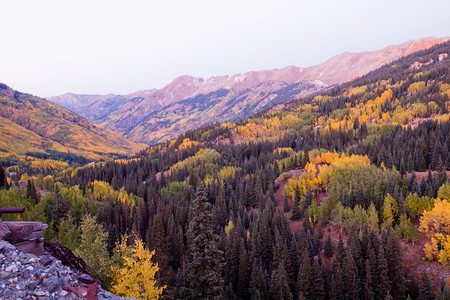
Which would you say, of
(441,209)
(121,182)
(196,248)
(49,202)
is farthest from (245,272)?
(121,182)

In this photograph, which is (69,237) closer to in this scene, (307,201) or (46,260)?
(46,260)

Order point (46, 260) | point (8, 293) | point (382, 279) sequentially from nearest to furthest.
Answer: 1. point (8, 293)
2. point (46, 260)
3. point (382, 279)

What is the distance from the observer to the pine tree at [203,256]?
33750 mm

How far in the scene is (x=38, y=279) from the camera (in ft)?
26.0

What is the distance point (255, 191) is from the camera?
404ft

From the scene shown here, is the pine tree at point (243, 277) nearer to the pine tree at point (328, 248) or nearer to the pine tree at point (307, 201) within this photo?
the pine tree at point (328, 248)

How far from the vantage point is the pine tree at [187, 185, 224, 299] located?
111 ft

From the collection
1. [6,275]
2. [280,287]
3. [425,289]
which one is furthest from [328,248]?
[6,275]

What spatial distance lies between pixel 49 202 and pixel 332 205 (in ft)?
351

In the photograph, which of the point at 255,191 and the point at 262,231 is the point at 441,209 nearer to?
the point at 262,231

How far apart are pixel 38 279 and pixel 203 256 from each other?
28.1 m

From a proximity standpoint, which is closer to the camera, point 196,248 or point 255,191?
point 196,248

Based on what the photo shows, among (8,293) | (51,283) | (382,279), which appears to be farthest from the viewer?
(382,279)

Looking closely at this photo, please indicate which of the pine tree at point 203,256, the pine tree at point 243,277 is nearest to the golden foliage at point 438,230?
the pine tree at point 243,277
